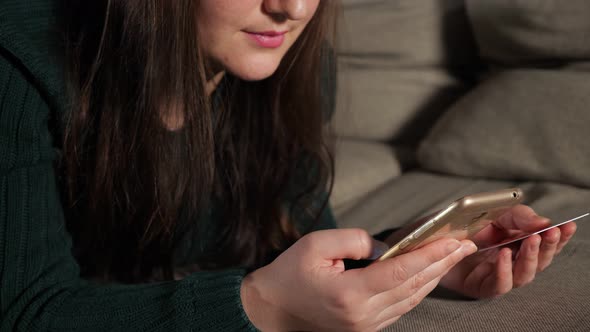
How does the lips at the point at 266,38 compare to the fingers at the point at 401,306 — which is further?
the lips at the point at 266,38

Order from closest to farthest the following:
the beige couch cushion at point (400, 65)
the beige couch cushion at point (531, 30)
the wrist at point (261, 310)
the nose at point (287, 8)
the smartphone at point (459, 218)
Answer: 1. the smartphone at point (459, 218)
2. the wrist at point (261, 310)
3. the nose at point (287, 8)
4. the beige couch cushion at point (531, 30)
5. the beige couch cushion at point (400, 65)

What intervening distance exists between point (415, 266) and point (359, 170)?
0.81 meters

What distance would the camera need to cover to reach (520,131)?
1341 mm

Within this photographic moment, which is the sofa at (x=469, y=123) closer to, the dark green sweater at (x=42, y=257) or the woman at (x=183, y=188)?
the woman at (x=183, y=188)

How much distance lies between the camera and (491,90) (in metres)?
1.43

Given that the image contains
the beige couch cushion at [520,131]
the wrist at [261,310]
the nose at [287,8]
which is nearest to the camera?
the wrist at [261,310]

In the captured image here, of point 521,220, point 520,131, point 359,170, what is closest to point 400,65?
point 359,170

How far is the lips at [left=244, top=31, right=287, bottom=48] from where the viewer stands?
0.97m

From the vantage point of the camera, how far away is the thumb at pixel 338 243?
2.48 ft

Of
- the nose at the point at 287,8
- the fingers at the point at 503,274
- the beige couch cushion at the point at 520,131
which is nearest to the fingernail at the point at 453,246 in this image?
the fingers at the point at 503,274

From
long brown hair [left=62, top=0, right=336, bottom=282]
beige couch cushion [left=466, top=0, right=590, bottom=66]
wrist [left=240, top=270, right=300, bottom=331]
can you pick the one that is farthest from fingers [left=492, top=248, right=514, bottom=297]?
beige couch cushion [left=466, top=0, right=590, bottom=66]

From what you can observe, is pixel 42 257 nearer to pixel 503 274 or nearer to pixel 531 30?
pixel 503 274

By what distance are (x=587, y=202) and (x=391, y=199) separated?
1.20 ft

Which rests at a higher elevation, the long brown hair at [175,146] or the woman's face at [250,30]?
the woman's face at [250,30]
